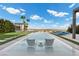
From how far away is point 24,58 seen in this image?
10.1 feet

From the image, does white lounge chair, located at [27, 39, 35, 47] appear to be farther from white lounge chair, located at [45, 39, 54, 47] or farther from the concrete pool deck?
white lounge chair, located at [45, 39, 54, 47]

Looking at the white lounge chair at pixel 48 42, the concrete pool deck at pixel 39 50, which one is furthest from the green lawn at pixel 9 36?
the white lounge chair at pixel 48 42

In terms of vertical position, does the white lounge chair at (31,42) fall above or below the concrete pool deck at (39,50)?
above

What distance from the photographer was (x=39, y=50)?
3.22 m

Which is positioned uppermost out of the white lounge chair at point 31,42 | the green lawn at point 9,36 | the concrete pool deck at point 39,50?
the green lawn at point 9,36

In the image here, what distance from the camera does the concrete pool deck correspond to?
3.13m

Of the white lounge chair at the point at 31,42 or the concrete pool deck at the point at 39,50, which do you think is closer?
the concrete pool deck at the point at 39,50

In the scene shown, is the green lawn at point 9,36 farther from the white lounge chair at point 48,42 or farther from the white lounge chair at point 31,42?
the white lounge chair at point 48,42

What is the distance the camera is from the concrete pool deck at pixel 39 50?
313cm

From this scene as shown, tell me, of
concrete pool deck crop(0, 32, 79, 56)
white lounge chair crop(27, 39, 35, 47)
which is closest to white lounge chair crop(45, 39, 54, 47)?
concrete pool deck crop(0, 32, 79, 56)

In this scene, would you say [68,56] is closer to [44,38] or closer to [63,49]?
[63,49]

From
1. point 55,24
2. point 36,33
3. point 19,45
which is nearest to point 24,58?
point 19,45

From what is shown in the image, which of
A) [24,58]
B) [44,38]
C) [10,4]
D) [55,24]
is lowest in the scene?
[24,58]

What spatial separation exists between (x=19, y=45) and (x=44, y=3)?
0.76 m
